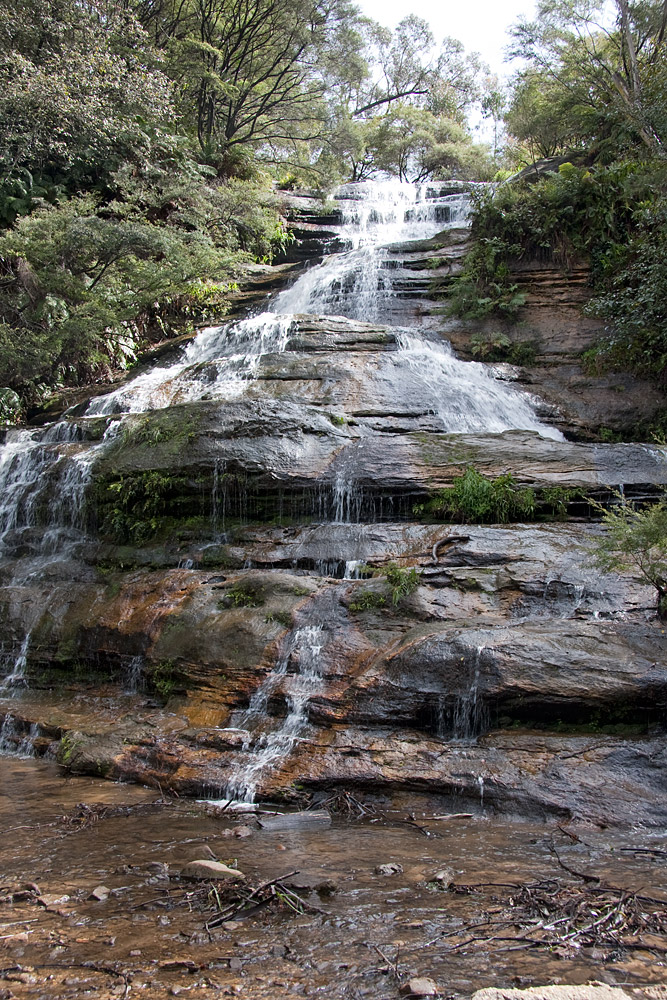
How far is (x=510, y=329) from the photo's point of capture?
13852mm

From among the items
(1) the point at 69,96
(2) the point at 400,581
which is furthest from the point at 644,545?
(1) the point at 69,96

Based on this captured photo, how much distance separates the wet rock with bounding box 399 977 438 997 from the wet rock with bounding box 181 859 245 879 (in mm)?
1330

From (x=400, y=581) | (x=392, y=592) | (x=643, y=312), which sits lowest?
(x=392, y=592)

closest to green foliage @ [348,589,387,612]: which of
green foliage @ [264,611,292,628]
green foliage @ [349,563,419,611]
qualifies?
green foliage @ [349,563,419,611]

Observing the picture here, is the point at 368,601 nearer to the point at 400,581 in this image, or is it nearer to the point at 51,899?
the point at 400,581

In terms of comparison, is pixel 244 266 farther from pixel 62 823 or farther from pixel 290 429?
pixel 62 823

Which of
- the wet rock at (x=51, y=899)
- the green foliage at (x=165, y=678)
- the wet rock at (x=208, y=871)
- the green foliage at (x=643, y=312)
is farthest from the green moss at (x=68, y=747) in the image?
the green foliage at (x=643, y=312)

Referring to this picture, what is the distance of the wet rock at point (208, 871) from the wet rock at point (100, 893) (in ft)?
1.33

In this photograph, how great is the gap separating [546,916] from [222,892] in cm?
161

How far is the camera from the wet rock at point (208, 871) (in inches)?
146

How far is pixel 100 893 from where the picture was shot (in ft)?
11.8

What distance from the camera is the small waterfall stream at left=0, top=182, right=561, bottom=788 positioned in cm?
644

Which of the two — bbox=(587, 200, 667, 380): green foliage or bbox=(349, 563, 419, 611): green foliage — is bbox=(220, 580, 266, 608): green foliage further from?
bbox=(587, 200, 667, 380): green foliage

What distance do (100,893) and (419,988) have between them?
185cm
